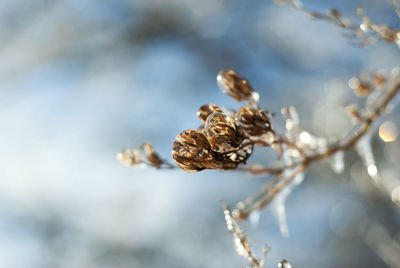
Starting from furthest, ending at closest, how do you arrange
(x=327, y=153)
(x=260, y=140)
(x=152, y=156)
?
1. (x=327, y=153)
2. (x=152, y=156)
3. (x=260, y=140)

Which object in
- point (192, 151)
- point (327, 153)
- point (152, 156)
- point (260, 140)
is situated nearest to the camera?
point (192, 151)

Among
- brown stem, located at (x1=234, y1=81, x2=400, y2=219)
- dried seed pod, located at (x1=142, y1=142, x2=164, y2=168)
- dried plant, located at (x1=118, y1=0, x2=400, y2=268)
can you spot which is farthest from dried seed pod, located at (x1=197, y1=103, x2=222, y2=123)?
brown stem, located at (x1=234, y1=81, x2=400, y2=219)

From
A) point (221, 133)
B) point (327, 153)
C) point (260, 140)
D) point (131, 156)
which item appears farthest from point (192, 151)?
point (327, 153)

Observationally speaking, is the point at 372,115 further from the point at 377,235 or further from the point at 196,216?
the point at 196,216

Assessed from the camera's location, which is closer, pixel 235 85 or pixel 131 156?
pixel 235 85

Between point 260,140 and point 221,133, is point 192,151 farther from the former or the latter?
point 260,140

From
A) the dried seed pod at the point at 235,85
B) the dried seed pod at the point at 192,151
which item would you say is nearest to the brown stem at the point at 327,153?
the dried seed pod at the point at 235,85
